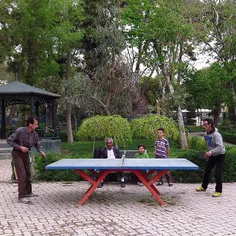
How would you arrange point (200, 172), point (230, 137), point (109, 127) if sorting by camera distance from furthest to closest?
point (230, 137), point (109, 127), point (200, 172)

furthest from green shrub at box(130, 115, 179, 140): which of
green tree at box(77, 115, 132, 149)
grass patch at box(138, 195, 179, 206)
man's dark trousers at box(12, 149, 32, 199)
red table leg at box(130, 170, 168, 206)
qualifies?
man's dark trousers at box(12, 149, 32, 199)

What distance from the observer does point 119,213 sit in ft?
20.3

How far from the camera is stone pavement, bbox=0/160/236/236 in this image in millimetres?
5195

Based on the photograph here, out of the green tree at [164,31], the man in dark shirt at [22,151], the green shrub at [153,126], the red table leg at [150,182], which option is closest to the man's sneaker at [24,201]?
the man in dark shirt at [22,151]

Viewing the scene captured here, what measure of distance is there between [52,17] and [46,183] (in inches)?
533

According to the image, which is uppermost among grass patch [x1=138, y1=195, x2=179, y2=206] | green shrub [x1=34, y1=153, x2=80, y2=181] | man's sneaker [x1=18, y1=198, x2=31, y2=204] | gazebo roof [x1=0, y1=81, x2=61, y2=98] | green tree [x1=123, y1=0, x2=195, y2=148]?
green tree [x1=123, y1=0, x2=195, y2=148]

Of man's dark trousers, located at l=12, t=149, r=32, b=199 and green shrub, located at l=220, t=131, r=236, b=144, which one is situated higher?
man's dark trousers, located at l=12, t=149, r=32, b=199

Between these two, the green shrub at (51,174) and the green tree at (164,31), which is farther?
the green tree at (164,31)

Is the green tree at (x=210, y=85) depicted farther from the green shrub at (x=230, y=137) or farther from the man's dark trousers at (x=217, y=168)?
the man's dark trousers at (x=217, y=168)

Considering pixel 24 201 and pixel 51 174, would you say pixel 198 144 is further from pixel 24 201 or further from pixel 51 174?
pixel 24 201

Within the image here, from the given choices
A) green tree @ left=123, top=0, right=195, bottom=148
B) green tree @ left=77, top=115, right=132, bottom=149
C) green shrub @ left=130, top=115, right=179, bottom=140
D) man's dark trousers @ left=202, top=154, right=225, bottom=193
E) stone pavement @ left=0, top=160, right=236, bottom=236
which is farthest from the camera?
green tree @ left=123, top=0, right=195, bottom=148

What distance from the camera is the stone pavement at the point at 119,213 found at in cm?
520

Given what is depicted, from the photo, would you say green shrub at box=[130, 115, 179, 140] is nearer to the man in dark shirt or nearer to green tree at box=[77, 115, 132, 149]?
green tree at box=[77, 115, 132, 149]

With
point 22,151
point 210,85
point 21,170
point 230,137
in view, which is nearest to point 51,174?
point 21,170
